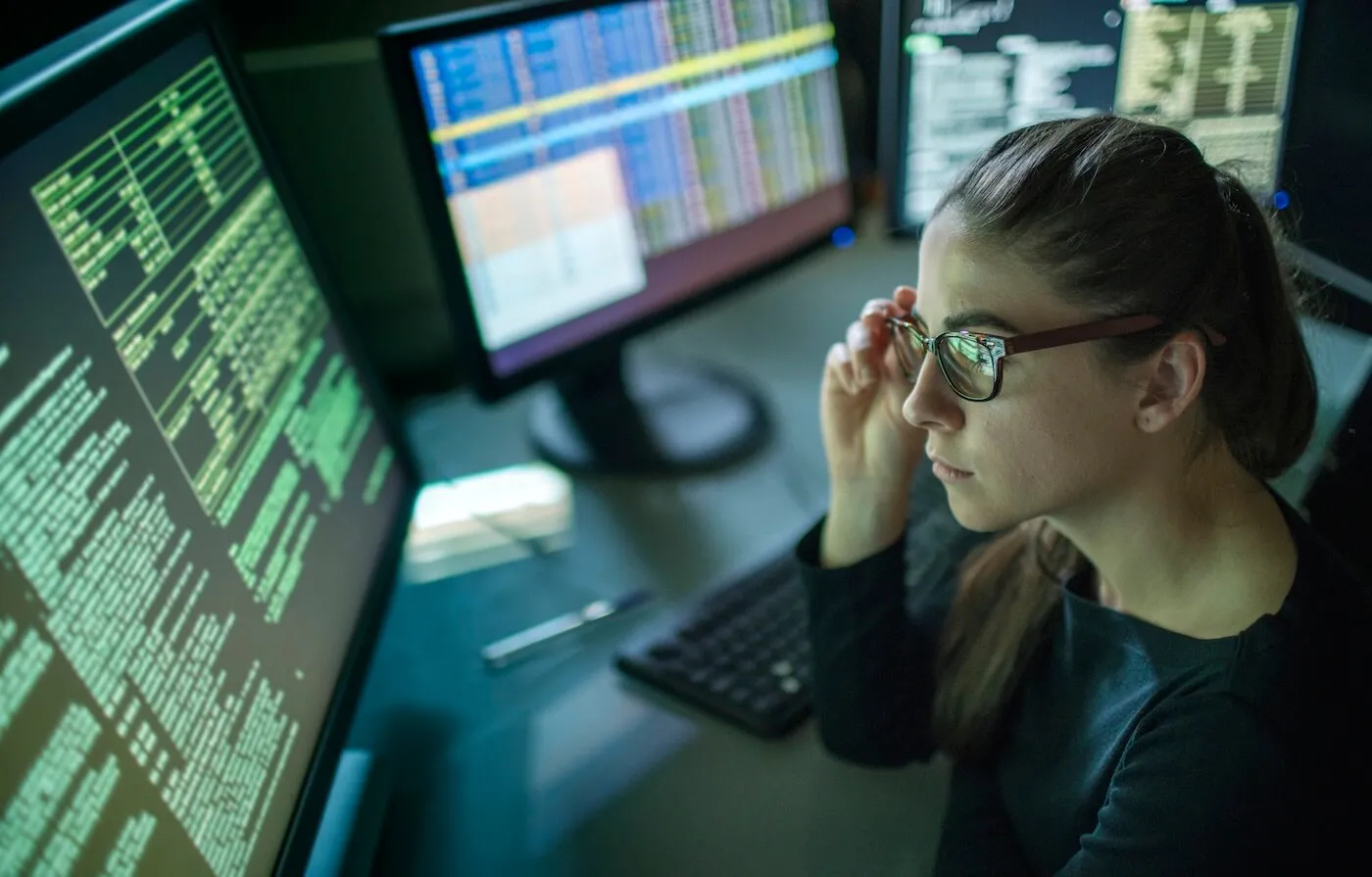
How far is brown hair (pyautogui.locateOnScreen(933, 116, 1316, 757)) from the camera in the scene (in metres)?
0.61

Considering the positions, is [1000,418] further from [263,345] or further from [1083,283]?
[263,345]

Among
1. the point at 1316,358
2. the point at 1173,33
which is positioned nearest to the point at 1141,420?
the point at 1316,358

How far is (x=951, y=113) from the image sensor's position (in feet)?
3.74

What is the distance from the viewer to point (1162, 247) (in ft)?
1.99

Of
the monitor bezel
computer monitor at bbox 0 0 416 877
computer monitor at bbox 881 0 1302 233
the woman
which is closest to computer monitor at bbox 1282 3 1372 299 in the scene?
computer monitor at bbox 881 0 1302 233

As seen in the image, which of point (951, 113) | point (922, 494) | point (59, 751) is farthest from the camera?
point (951, 113)

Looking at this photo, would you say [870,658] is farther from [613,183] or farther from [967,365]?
[613,183]

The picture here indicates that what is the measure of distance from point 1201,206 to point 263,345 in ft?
1.98

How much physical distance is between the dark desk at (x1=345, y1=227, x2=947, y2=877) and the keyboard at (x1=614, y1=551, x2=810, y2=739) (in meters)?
0.02

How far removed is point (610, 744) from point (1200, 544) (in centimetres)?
44

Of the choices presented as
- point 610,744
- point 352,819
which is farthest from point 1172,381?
point 352,819

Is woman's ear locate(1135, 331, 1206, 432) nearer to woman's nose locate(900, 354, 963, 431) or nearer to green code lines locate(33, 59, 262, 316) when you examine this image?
woman's nose locate(900, 354, 963, 431)

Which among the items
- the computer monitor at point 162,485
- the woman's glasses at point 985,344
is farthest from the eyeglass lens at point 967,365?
the computer monitor at point 162,485

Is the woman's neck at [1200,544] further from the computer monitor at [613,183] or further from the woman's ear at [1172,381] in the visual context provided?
the computer monitor at [613,183]
